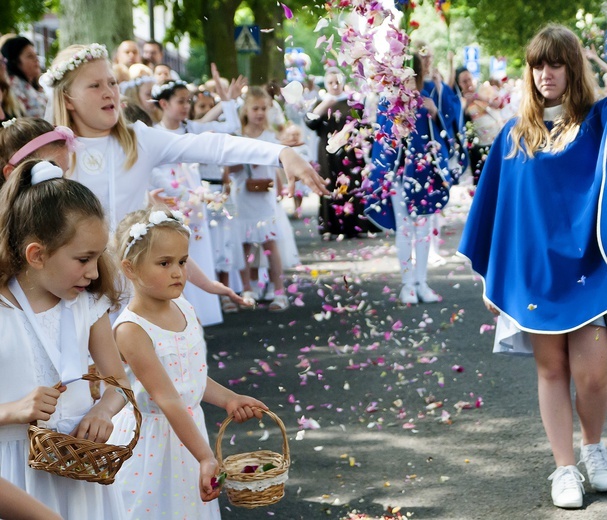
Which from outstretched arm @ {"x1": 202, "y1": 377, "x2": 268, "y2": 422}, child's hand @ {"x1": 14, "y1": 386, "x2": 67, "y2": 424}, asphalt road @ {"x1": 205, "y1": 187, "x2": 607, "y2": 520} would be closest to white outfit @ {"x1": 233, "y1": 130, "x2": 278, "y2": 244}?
asphalt road @ {"x1": 205, "y1": 187, "x2": 607, "y2": 520}

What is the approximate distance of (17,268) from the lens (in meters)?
3.49

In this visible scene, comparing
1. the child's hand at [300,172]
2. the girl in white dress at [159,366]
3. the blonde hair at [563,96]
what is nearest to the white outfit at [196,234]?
the blonde hair at [563,96]

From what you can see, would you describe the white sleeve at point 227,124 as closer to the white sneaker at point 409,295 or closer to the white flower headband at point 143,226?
the white sneaker at point 409,295

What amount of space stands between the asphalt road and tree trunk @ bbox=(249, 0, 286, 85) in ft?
56.0

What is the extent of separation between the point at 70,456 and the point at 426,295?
8.42 metres

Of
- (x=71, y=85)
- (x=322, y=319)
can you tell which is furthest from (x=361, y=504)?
(x=322, y=319)

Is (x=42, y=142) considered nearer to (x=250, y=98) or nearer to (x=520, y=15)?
(x=250, y=98)

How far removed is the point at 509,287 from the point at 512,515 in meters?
1.12

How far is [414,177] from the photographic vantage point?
36.2ft

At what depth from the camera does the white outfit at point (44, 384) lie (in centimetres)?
337

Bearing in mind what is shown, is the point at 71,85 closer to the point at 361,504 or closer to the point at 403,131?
the point at 403,131

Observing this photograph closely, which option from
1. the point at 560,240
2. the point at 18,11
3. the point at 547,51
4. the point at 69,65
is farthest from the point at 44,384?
the point at 18,11

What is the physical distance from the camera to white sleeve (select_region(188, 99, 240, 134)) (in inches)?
441

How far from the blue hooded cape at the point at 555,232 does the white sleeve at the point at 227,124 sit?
5878 millimetres
